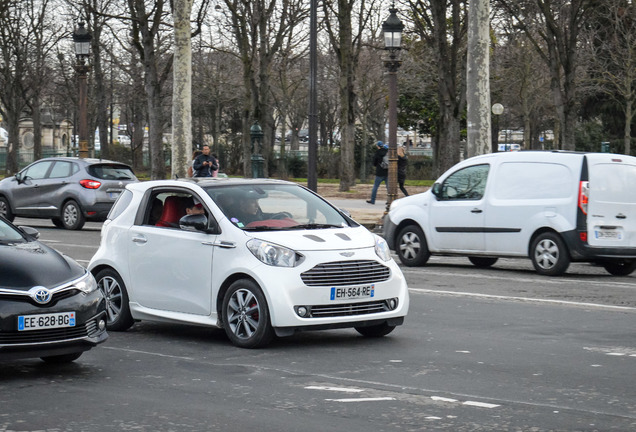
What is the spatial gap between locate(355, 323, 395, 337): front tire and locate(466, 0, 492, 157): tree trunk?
15.3 m

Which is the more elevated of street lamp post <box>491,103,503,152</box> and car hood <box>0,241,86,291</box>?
street lamp post <box>491,103,503,152</box>

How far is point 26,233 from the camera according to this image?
9156 mm

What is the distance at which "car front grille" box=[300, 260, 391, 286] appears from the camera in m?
9.22

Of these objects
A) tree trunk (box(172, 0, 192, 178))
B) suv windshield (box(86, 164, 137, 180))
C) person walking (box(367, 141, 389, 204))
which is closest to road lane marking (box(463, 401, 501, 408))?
suv windshield (box(86, 164, 137, 180))

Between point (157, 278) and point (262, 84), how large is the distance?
34500 mm

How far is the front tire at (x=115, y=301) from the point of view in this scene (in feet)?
34.8

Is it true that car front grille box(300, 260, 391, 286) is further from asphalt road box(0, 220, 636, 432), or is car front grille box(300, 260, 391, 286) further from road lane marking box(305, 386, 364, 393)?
road lane marking box(305, 386, 364, 393)

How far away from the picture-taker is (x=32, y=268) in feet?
26.3

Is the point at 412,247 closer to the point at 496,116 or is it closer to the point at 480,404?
the point at 480,404

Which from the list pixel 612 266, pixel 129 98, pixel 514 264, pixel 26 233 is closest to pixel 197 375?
pixel 26 233

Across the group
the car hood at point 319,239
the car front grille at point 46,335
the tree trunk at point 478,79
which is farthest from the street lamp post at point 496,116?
the car front grille at point 46,335

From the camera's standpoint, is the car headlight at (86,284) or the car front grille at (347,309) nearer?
the car headlight at (86,284)

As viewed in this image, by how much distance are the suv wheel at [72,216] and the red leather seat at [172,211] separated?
15.0 metres

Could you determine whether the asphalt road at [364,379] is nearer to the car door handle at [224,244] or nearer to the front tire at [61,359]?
the front tire at [61,359]
